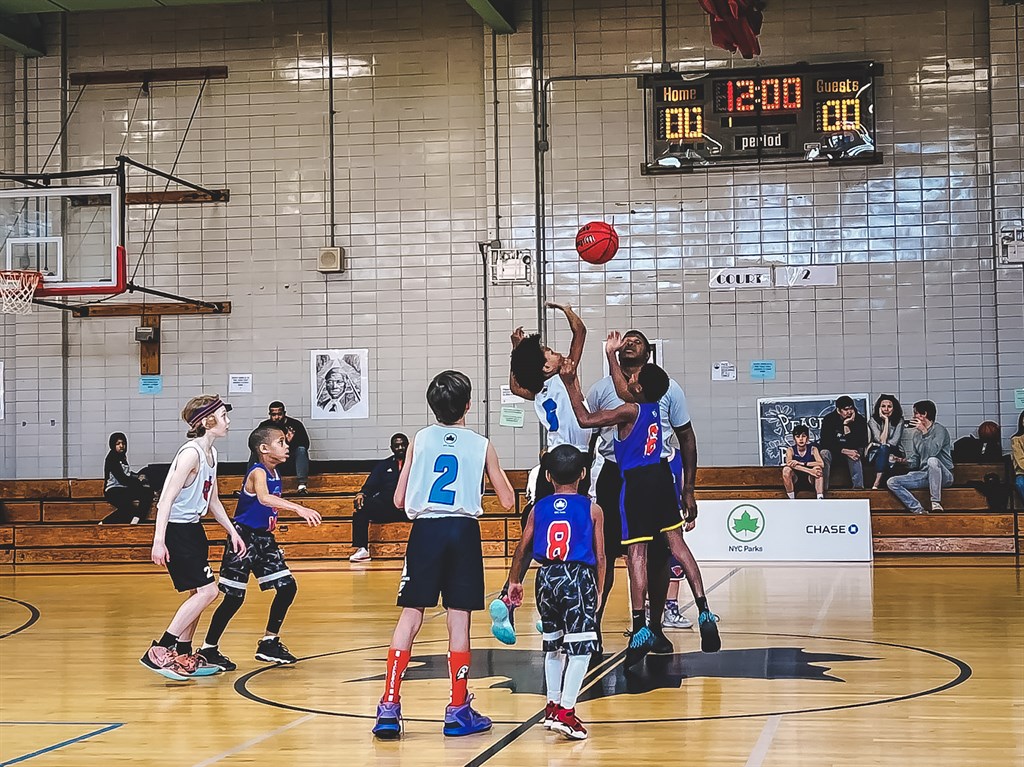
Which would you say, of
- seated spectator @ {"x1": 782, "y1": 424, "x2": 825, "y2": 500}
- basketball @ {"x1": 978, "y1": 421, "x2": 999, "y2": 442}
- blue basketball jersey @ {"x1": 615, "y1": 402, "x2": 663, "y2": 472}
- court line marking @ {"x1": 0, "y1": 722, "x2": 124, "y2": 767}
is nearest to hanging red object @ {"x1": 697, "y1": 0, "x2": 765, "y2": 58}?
seated spectator @ {"x1": 782, "y1": 424, "x2": 825, "y2": 500}

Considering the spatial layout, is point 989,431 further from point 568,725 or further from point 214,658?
point 568,725

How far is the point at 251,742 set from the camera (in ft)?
17.1

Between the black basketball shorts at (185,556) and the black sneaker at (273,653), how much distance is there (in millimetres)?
705

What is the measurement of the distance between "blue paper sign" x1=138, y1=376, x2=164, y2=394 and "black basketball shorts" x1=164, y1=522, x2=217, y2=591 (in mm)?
10019

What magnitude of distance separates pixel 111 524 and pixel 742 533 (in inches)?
279

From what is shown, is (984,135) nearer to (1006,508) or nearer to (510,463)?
(1006,508)

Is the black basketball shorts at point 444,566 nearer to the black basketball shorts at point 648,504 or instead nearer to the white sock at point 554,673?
the white sock at point 554,673

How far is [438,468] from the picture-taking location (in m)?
5.39

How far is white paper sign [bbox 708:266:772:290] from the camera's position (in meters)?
15.4


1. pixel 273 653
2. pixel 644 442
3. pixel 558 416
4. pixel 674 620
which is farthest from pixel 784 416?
pixel 273 653

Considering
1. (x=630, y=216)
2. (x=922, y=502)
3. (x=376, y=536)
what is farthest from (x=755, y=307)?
(x=376, y=536)

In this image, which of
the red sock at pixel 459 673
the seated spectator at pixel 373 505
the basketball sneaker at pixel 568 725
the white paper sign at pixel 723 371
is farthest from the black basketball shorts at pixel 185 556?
the white paper sign at pixel 723 371

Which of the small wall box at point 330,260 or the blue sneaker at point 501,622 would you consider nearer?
the blue sneaker at point 501,622

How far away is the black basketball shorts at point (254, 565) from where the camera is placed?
23.7ft
